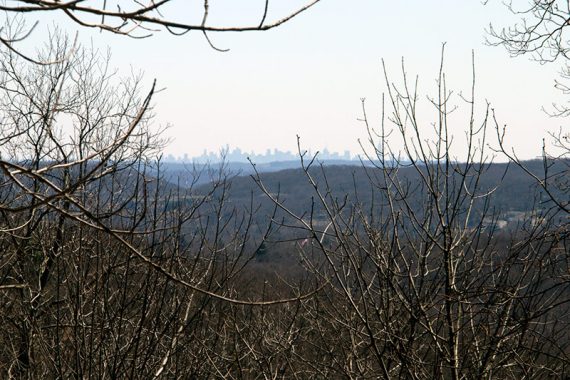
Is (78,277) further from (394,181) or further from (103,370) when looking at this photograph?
(394,181)

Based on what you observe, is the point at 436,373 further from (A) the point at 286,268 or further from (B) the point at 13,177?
(A) the point at 286,268

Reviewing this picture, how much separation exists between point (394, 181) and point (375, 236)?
40 centimetres

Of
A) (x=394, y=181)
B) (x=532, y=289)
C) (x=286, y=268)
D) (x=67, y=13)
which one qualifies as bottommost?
(x=286, y=268)

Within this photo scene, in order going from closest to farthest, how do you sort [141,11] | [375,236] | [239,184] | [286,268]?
[141,11] → [375,236] → [286,268] → [239,184]

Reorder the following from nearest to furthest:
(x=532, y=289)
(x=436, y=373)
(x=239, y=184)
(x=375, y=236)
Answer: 1. (x=436, y=373)
2. (x=532, y=289)
3. (x=375, y=236)
4. (x=239, y=184)

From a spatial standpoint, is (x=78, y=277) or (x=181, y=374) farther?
(x=181, y=374)

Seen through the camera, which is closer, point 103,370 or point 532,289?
point 532,289

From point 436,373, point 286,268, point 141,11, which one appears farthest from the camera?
point 286,268

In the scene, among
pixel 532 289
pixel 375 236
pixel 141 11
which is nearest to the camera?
pixel 141 11

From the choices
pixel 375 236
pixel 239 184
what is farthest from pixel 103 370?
pixel 239 184

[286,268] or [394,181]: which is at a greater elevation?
[394,181]

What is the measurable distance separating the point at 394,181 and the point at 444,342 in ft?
3.71

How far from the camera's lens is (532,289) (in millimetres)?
4910

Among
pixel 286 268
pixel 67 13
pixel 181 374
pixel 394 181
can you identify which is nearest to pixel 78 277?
pixel 181 374
